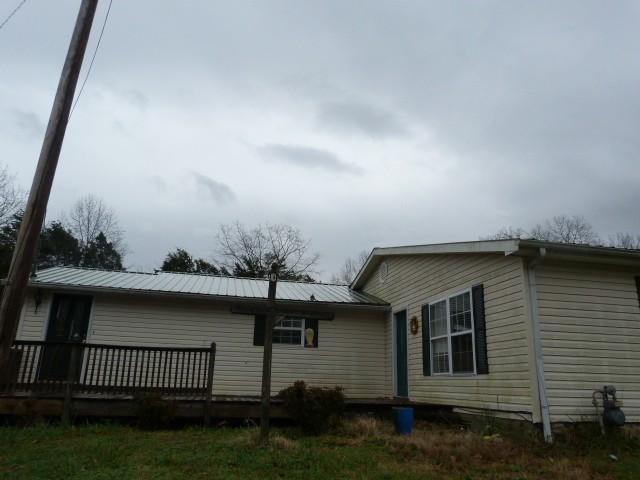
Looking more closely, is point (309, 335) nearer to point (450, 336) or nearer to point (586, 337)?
point (450, 336)

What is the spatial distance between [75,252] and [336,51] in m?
26.1

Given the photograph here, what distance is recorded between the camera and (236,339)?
37.0 feet

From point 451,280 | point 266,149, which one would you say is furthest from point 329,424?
point 266,149

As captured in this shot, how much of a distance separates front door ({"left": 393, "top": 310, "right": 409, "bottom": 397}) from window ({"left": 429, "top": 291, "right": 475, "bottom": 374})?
1.53 m

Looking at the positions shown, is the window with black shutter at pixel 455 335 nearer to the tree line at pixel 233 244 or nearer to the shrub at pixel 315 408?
the shrub at pixel 315 408

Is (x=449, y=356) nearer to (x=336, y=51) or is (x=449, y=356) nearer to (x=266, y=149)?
(x=336, y=51)

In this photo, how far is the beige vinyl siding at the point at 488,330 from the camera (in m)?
6.94

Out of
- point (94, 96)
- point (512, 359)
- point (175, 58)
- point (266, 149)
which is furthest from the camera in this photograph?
point (266, 149)

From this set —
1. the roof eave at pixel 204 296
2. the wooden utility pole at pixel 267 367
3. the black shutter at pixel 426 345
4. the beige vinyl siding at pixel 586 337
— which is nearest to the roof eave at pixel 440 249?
the beige vinyl siding at pixel 586 337

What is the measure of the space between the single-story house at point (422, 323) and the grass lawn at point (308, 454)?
0.75 meters

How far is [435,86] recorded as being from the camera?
11.2 meters

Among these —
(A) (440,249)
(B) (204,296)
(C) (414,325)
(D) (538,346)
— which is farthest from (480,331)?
(B) (204,296)

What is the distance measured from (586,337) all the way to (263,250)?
1000 inches

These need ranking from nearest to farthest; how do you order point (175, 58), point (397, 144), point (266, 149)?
point (175, 58) < point (397, 144) < point (266, 149)
